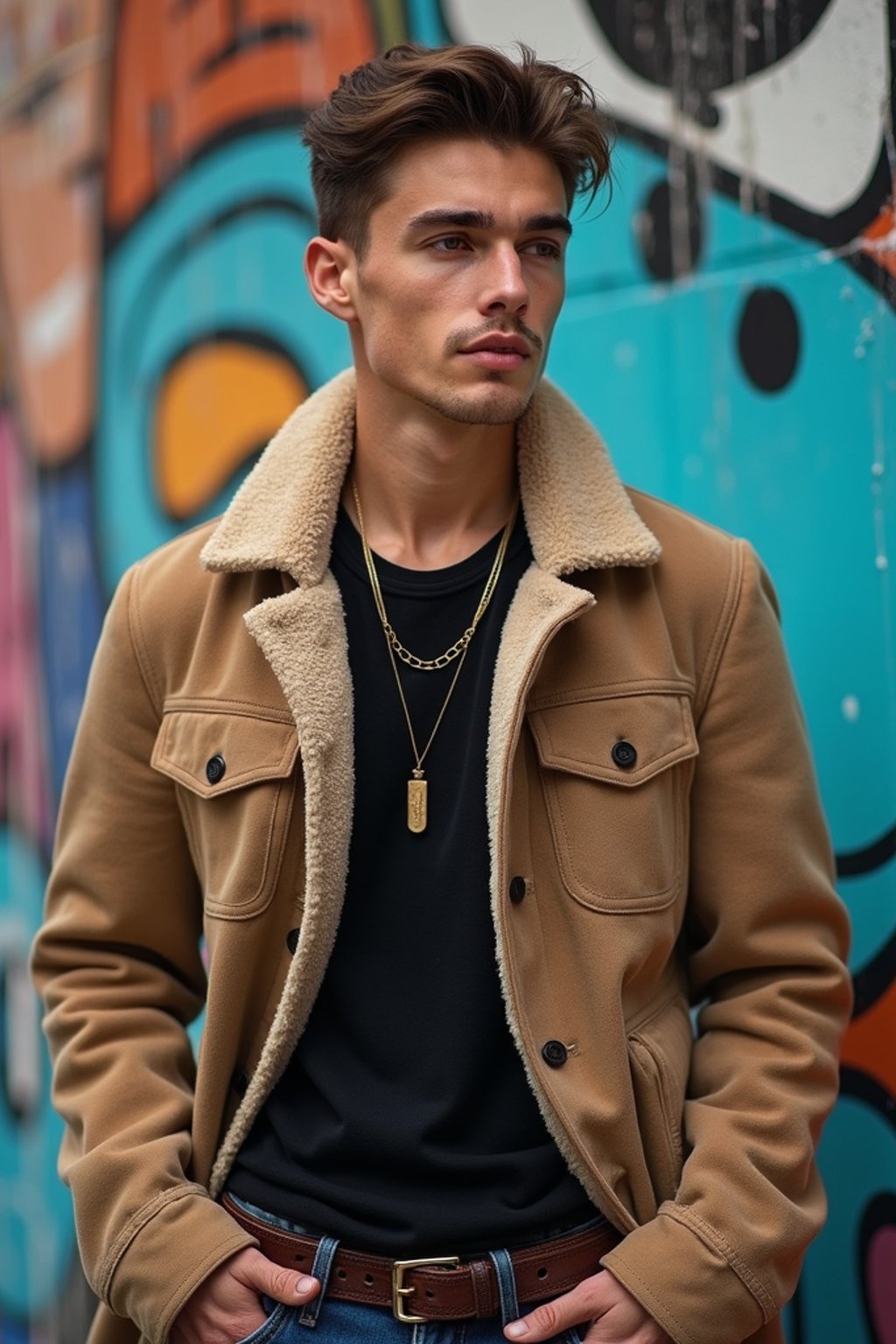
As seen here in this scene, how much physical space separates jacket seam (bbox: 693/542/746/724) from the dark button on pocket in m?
0.71

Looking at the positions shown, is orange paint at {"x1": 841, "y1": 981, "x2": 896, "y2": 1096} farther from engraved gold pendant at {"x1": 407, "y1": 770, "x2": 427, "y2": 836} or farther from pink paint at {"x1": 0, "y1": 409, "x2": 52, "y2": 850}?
pink paint at {"x1": 0, "y1": 409, "x2": 52, "y2": 850}

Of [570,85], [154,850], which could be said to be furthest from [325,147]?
[154,850]

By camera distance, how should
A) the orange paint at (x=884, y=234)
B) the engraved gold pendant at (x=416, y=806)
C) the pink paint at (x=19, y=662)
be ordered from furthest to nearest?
the pink paint at (x=19, y=662) < the orange paint at (x=884, y=234) < the engraved gold pendant at (x=416, y=806)

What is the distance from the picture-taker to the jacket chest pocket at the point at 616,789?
7.79ft

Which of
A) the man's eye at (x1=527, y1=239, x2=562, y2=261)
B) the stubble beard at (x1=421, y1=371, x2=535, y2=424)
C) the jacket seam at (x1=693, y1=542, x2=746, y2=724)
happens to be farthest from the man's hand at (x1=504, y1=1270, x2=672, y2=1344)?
the man's eye at (x1=527, y1=239, x2=562, y2=261)

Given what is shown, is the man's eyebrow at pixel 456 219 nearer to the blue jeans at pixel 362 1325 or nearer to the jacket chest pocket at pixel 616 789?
the jacket chest pocket at pixel 616 789

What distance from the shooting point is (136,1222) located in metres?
2.41

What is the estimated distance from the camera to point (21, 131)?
464 centimetres

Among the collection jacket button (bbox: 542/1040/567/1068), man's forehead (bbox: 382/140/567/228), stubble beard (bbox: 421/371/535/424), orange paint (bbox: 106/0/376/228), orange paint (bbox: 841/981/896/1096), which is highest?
orange paint (bbox: 106/0/376/228)

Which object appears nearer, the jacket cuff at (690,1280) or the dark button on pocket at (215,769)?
the jacket cuff at (690,1280)

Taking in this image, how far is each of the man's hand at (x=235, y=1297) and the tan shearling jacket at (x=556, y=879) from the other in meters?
0.04

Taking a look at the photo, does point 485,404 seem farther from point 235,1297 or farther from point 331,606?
point 235,1297

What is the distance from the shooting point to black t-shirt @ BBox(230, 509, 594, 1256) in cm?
230

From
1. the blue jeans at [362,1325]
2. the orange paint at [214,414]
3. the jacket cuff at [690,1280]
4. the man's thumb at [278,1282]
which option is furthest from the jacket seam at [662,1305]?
the orange paint at [214,414]
